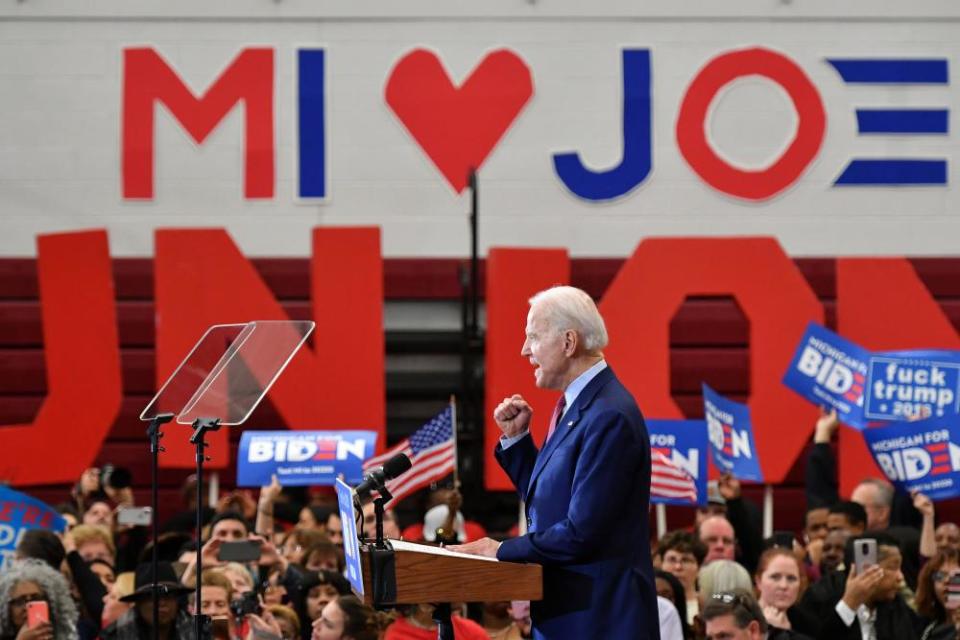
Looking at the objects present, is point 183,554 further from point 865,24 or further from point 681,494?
point 865,24

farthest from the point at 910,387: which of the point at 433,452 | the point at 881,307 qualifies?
the point at 433,452

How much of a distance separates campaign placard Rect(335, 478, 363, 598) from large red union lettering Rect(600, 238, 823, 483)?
8.59 meters

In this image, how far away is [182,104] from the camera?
13.7 metres

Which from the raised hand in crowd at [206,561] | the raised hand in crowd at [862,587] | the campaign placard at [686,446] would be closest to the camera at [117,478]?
the raised hand in crowd at [206,561]

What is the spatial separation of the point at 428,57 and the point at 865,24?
129 inches

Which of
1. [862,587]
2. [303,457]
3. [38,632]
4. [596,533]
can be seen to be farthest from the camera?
[303,457]

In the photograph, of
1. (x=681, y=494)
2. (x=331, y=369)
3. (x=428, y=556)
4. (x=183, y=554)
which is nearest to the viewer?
(x=428, y=556)

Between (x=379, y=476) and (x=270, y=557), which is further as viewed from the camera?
(x=270, y=557)

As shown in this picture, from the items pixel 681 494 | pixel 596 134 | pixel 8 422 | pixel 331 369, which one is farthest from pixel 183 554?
pixel 596 134

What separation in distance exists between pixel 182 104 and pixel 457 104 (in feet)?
6.67

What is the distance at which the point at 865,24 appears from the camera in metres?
13.9

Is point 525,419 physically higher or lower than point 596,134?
lower

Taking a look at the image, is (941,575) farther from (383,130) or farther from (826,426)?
(383,130)

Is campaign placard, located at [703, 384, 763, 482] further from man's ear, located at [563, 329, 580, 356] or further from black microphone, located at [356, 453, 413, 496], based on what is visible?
black microphone, located at [356, 453, 413, 496]
